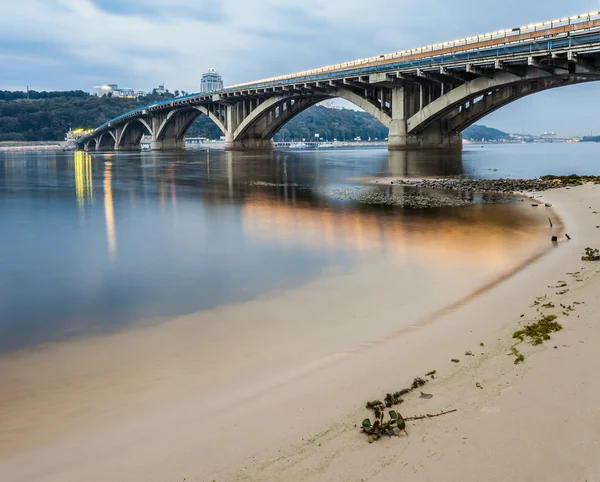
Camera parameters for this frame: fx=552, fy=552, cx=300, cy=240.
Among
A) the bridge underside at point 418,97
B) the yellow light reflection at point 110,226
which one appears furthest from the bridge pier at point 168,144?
the yellow light reflection at point 110,226

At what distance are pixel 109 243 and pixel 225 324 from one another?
7.65 metres

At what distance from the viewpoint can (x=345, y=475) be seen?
375cm

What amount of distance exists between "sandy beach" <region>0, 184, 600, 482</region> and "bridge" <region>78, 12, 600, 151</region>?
41.2 metres

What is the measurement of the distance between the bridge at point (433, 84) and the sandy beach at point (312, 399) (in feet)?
135

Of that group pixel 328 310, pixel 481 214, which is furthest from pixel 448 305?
pixel 481 214

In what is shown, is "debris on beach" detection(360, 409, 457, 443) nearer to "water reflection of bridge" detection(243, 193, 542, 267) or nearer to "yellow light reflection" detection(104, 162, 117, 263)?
"water reflection of bridge" detection(243, 193, 542, 267)

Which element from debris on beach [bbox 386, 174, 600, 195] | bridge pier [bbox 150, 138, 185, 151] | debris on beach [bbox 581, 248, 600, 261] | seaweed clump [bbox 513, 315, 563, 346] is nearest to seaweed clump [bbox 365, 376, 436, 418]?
seaweed clump [bbox 513, 315, 563, 346]

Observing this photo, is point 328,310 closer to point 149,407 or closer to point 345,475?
point 149,407

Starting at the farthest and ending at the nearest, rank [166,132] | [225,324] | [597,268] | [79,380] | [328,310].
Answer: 1. [166,132]
2. [597,268]
3. [328,310]
4. [225,324]
5. [79,380]

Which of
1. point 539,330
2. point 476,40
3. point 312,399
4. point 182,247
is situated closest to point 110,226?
point 182,247

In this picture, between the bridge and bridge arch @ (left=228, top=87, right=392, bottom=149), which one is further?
bridge arch @ (left=228, top=87, right=392, bottom=149)

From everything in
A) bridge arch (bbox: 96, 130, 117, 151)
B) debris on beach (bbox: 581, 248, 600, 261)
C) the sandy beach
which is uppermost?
bridge arch (bbox: 96, 130, 117, 151)

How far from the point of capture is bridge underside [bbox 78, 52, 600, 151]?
48.3 metres

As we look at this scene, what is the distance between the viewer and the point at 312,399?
509 centimetres
